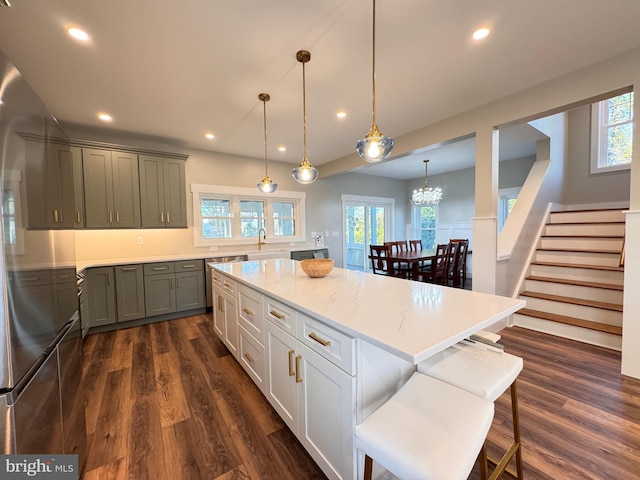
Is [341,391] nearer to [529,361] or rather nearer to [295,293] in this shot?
[295,293]

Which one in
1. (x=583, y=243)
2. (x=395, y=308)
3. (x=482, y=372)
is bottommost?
(x=482, y=372)

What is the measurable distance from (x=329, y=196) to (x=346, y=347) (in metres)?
5.22

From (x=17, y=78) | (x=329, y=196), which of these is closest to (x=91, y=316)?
(x=17, y=78)

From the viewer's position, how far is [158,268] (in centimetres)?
370

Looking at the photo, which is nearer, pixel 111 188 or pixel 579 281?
pixel 579 281

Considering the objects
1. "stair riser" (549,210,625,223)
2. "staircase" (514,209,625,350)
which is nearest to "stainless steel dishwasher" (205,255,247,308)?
"staircase" (514,209,625,350)

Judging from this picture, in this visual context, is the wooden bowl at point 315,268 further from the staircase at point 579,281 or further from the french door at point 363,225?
the french door at point 363,225

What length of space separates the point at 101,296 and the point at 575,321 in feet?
18.2

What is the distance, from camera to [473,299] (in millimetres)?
1436

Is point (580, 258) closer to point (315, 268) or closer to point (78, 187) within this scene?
point (315, 268)

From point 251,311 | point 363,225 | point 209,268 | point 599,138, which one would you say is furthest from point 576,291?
point 209,268

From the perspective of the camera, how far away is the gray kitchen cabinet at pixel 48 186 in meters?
0.95

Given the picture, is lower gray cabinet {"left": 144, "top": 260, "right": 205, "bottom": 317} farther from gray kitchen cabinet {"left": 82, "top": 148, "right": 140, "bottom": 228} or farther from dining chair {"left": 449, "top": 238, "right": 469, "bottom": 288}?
dining chair {"left": 449, "top": 238, "right": 469, "bottom": 288}

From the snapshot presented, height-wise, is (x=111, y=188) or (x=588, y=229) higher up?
(x=111, y=188)
